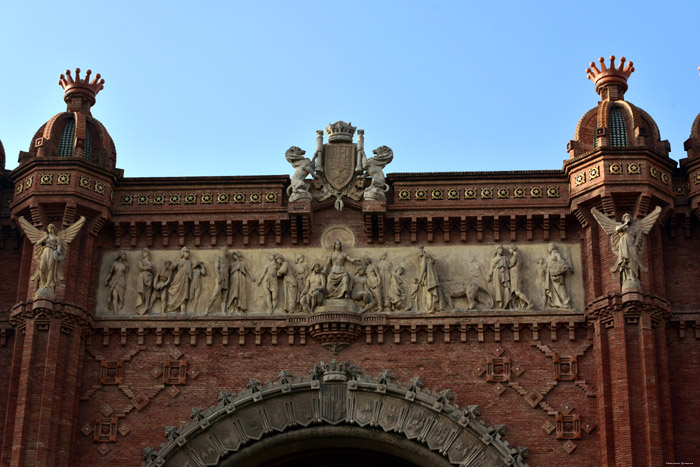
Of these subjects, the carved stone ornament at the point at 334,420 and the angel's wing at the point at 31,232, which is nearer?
the carved stone ornament at the point at 334,420

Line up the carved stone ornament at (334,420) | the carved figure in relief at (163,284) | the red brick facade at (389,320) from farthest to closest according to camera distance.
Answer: the carved figure in relief at (163,284) → the carved stone ornament at (334,420) → the red brick facade at (389,320)

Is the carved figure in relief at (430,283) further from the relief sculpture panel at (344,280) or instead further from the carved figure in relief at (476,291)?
the carved figure in relief at (476,291)

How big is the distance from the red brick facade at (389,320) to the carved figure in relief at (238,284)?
231mm

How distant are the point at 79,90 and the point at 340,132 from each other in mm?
6100

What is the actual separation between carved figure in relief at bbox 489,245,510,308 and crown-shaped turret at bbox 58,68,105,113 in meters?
9.89

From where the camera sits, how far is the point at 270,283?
29688 millimetres

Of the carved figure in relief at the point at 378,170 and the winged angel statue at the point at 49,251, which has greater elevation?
the carved figure in relief at the point at 378,170

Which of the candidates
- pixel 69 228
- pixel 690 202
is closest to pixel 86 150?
pixel 69 228

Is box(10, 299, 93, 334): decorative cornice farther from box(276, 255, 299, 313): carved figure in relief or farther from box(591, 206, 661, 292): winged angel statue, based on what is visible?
box(591, 206, 661, 292): winged angel statue

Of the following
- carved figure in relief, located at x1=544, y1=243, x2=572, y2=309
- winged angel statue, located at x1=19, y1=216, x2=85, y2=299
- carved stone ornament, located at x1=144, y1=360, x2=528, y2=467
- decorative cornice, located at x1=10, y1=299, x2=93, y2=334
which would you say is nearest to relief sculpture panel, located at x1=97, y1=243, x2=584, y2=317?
carved figure in relief, located at x1=544, y1=243, x2=572, y2=309

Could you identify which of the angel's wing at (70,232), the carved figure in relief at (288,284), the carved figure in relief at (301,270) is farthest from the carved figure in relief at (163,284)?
the carved figure in relief at (301,270)

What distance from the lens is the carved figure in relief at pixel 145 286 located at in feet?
97.4

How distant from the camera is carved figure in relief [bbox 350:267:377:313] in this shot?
29328mm

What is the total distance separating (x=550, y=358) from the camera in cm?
2866
